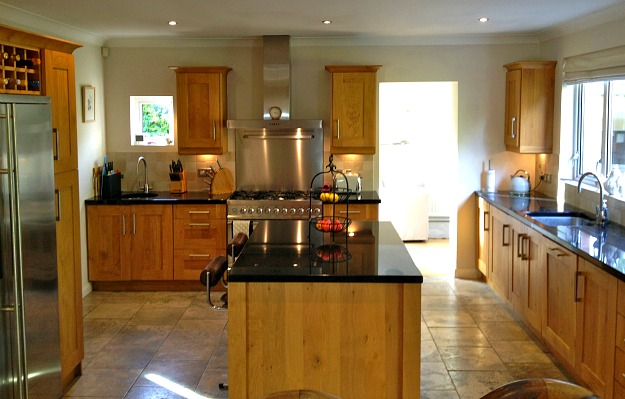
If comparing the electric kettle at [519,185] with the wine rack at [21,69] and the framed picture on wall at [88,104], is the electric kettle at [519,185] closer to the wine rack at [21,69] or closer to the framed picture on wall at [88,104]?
the framed picture on wall at [88,104]

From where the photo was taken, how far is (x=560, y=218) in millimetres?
5711

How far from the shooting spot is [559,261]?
467cm

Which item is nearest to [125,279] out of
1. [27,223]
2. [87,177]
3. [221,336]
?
[87,177]

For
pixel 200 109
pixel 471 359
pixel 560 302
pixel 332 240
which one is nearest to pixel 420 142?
pixel 200 109

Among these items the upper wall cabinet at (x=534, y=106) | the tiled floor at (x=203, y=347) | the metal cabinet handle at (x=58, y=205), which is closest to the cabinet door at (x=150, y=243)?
the tiled floor at (x=203, y=347)

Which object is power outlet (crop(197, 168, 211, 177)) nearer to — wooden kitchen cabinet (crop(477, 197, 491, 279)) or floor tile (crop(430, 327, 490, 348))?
wooden kitchen cabinet (crop(477, 197, 491, 279))

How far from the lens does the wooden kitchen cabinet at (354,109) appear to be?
Answer: 6.96 metres

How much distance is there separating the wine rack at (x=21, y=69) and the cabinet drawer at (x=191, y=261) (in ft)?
9.76

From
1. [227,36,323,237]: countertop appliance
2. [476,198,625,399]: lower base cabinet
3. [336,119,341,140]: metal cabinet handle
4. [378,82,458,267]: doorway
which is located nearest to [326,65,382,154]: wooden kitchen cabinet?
[336,119,341,140]: metal cabinet handle

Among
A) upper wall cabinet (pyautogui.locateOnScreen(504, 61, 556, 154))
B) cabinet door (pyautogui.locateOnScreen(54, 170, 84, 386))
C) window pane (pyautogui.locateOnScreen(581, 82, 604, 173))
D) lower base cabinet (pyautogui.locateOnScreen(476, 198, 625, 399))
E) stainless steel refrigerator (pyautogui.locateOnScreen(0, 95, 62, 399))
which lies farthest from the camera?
upper wall cabinet (pyautogui.locateOnScreen(504, 61, 556, 154))

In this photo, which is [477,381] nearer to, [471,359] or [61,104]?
[471,359]

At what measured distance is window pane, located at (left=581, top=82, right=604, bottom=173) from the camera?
589 centimetres

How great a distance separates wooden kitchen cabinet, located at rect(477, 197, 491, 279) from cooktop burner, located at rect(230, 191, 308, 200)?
176 centimetres

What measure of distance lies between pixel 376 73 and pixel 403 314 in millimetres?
4002
